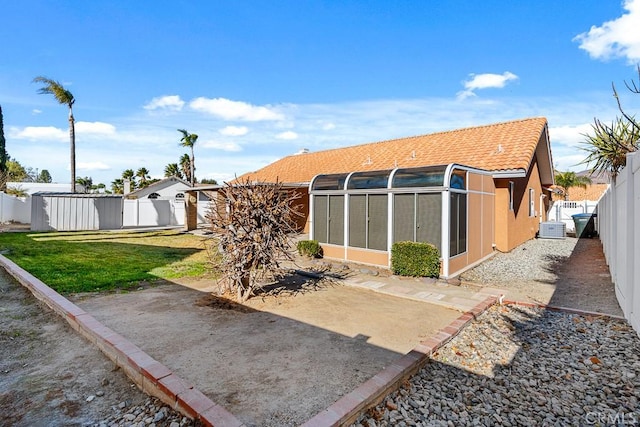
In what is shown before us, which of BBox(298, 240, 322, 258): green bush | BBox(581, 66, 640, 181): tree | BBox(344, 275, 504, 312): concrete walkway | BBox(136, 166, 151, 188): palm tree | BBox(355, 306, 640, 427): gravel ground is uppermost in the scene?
BBox(136, 166, 151, 188): palm tree

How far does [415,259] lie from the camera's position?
8.67 metres

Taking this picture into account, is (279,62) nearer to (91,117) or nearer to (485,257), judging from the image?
(485,257)

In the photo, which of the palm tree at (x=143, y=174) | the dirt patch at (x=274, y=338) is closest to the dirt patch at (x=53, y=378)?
the dirt patch at (x=274, y=338)

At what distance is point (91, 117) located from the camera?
83.6 ft

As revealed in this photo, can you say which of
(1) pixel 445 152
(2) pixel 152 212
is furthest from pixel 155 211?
(1) pixel 445 152

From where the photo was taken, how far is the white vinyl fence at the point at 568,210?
2223cm

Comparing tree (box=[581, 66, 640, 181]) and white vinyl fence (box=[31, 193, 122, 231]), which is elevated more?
tree (box=[581, 66, 640, 181])

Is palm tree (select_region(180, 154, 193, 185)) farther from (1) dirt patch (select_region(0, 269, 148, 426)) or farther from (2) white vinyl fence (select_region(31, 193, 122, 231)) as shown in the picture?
(1) dirt patch (select_region(0, 269, 148, 426))

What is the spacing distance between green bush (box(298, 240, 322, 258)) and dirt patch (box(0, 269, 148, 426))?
7212mm

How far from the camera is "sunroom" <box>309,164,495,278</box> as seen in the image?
880 cm

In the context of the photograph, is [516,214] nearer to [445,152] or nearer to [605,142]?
[605,142]

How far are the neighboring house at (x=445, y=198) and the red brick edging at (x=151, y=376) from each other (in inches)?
153

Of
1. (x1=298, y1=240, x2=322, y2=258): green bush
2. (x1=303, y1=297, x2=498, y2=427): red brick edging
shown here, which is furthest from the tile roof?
(x1=303, y1=297, x2=498, y2=427): red brick edging

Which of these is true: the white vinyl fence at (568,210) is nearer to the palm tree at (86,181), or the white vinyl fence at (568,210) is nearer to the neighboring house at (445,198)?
the neighboring house at (445,198)
